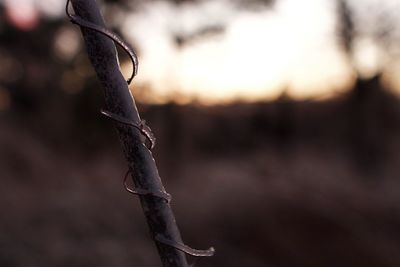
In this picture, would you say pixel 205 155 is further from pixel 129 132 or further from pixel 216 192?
pixel 129 132

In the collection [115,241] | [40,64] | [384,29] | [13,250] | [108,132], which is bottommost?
[13,250]

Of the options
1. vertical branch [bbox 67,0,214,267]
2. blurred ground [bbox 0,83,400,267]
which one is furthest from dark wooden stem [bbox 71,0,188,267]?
blurred ground [bbox 0,83,400,267]

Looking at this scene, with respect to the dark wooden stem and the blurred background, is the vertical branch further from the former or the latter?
the blurred background

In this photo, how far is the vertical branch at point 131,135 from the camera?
0.55 m

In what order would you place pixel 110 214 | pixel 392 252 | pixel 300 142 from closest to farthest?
pixel 110 214, pixel 392 252, pixel 300 142

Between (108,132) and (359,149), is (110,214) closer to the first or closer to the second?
(108,132)

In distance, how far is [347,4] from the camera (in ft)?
47.1

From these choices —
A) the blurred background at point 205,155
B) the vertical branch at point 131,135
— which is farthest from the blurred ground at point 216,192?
the vertical branch at point 131,135

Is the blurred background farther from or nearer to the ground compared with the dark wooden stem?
farther from the ground

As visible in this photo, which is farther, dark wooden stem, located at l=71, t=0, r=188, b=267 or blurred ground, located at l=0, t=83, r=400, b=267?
blurred ground, located at l=0, t=83, r=400, b=267

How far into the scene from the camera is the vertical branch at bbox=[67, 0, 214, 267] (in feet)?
1.81

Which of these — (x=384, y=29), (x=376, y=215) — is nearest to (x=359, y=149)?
(x=384, y=29)

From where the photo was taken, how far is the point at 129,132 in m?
0.58

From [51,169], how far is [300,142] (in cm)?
794
